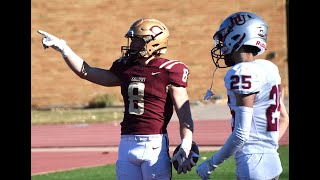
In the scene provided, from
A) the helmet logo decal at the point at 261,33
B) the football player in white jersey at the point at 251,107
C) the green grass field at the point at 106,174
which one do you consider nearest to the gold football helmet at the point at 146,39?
the football player in white jersey at the point at 251,107

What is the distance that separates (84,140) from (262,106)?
33.5 ft

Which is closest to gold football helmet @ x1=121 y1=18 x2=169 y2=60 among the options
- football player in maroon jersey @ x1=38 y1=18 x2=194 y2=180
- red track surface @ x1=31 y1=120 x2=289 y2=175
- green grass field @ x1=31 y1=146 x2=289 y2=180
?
football player in maroon jersey @ x1=38 y1=18 x2=194 y2=180

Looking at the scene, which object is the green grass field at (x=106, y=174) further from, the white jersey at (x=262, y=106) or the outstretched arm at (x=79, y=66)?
the white jersey at (x=262, y=106)

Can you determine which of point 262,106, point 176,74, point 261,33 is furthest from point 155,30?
point 262,106

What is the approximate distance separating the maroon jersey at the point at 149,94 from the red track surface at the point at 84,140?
548cm

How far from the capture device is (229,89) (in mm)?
4500

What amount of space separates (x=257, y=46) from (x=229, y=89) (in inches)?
14.0

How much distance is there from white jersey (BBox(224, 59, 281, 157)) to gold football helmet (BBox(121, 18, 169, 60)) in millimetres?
849

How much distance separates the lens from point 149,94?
514 centimetres

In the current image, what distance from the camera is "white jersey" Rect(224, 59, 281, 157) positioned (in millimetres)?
4484

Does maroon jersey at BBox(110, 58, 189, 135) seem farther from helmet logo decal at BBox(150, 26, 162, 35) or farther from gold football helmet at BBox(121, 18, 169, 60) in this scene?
helmet logo decal at BBox(150, 26, 162, 35)

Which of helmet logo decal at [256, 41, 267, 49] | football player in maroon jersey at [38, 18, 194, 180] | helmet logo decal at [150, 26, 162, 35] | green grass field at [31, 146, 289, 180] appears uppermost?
helmet logo decal at [150, 26, 162, 35]

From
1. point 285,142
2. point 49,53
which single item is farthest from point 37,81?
point 285,142
